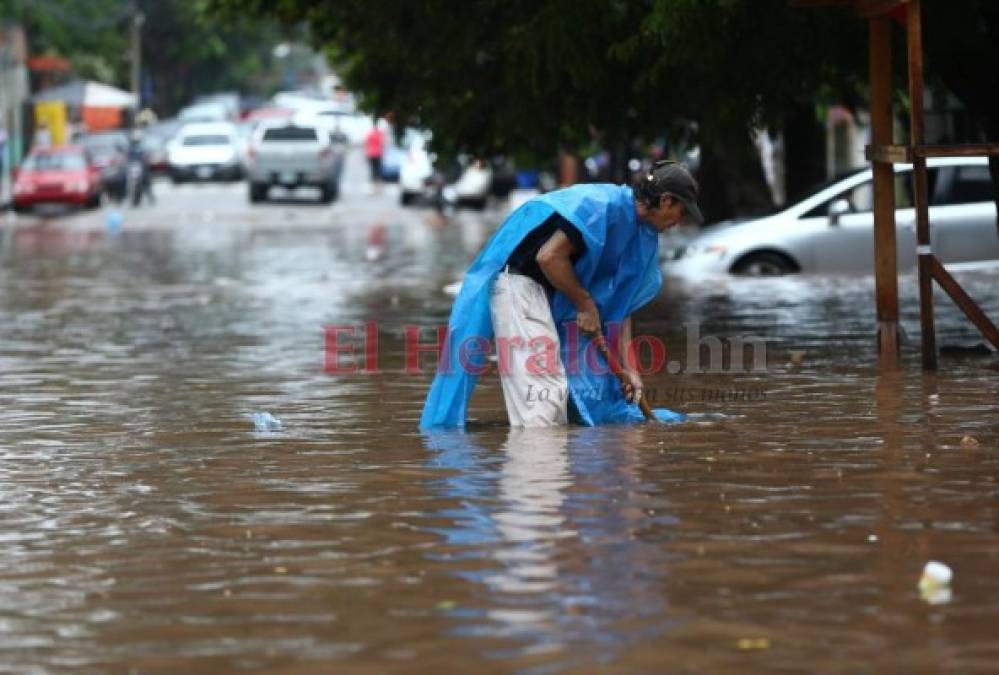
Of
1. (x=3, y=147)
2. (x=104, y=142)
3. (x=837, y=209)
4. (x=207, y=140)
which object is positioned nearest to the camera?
(x=837, y=209)

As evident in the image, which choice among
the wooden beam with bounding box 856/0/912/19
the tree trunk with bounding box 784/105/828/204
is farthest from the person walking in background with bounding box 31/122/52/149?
the wooden beam with bounding box 856/0/912/19

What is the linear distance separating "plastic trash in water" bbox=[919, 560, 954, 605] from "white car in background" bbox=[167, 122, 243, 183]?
55982mm

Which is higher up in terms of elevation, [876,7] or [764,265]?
[876,7]

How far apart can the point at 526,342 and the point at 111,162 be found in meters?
45.9

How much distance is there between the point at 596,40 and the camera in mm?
17203

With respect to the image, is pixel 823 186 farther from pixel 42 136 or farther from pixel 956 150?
pixel 42 136

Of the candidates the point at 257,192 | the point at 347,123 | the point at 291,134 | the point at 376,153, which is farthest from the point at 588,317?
the point at 347,123

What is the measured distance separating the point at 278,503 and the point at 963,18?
24.8 feet

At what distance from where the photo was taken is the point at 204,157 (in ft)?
205

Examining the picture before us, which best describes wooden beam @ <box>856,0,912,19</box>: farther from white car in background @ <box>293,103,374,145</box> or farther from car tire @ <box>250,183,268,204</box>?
white car in background @ <box>293,103,374,145</box>

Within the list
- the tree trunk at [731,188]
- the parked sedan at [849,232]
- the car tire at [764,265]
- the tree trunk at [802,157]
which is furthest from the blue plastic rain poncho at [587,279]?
the tree trunk at [802,157]

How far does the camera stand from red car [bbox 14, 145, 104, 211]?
48.0m

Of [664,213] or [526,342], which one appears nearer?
[664,213]

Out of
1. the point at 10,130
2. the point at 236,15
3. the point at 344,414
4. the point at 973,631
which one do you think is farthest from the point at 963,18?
the point at 10,130
